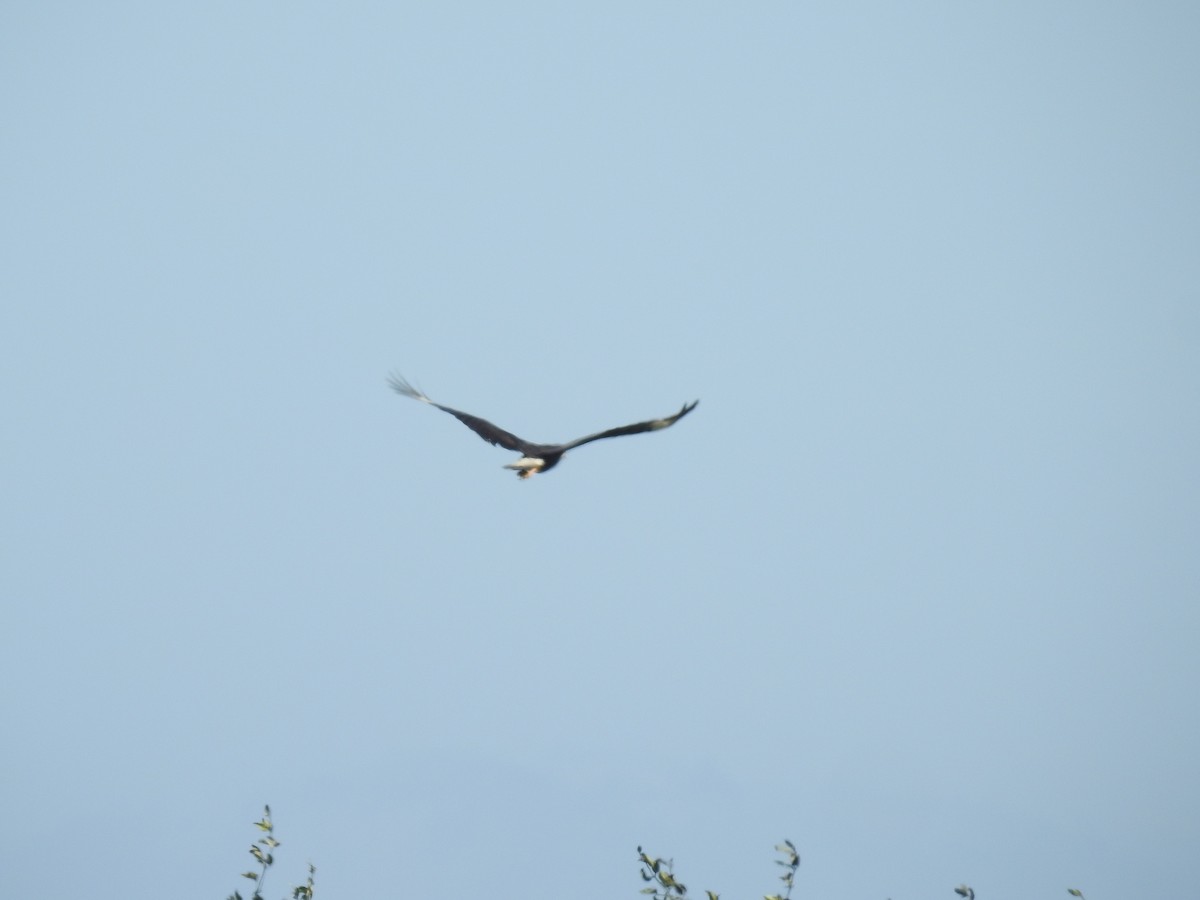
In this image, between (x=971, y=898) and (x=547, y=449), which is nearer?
(x=971, y=898)

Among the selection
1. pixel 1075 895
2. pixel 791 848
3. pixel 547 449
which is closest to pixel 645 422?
pixel 547 449

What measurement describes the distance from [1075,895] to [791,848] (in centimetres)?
386

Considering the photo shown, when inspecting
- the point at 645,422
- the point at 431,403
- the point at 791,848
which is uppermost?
the point at 431,403

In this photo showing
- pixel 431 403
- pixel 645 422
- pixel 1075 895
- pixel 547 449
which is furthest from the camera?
pixel 431 403

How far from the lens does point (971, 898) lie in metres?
15.0

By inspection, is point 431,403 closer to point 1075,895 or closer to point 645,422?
point 645,422

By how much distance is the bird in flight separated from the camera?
831 inches

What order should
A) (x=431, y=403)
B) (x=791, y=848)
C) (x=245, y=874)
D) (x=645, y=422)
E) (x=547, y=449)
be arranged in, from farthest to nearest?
(x=431, y=403) → (x=547, y=449) → (x=645, y=422) → (x=245, y=874) → (x=791, y=848)

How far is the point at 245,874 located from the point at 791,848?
734 centimetres

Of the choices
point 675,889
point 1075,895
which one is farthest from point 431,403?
point 1075,895

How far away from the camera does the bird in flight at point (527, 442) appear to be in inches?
831

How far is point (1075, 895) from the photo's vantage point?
1588cm

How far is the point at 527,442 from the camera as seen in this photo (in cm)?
2536

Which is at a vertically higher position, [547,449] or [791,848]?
[547,449]
